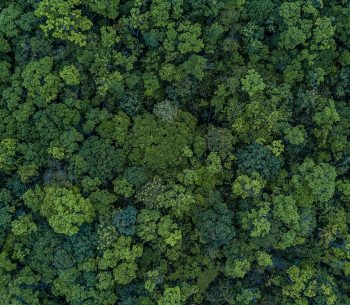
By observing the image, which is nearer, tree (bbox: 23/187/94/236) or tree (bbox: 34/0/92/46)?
tree (bbox: 23/187/94/236)

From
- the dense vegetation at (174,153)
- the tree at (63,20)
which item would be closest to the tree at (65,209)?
the dense vegetation at (174,153)

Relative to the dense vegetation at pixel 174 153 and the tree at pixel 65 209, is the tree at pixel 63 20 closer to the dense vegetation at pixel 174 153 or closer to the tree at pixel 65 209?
the dense vegetation at pixel 174 153

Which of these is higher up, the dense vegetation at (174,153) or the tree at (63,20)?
the tree at (63,20)

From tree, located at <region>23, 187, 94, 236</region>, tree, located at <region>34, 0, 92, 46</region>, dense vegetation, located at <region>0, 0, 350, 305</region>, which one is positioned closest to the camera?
tree, located at <region>23, 187, 94, 236</region>

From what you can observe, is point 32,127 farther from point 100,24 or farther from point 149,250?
point 149,250

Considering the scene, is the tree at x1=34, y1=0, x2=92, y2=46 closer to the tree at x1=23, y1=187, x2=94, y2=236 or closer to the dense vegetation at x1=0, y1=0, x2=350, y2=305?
the dense vegetation at x1=0, y1=0, x2=350, y2=305

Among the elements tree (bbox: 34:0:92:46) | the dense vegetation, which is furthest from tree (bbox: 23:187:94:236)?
tree (bbox: 34:0:92:46)

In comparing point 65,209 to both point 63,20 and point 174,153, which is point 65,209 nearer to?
point 174,153

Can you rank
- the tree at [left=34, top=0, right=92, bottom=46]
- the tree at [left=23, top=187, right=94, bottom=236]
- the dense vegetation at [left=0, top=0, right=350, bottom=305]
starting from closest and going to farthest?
the tree at [left=23, top=187, right=94, bottom=236], the dense vegetation at [left=0, top=0, right=350, bottom=305], the tree at [left=34, top=0, right=92, bottom=46]

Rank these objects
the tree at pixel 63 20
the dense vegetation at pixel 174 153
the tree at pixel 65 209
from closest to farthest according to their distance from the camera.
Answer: the tree at pixel 65 209 < the dense vegetation at pixel 174 153 < the tree at pixel 63 20
